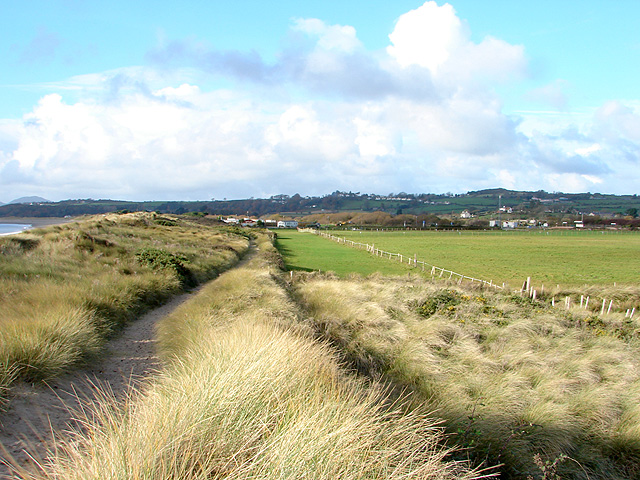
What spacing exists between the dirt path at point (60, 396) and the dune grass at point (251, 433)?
32 cm

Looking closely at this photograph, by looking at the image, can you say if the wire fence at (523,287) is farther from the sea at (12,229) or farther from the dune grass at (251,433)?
the sea at (12,229)

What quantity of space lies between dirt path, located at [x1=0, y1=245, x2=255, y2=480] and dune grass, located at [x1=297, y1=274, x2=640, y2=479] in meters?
4.05

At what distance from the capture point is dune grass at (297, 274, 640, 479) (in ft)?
21.8

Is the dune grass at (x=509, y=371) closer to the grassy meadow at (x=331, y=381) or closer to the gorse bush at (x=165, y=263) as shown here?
the grassy meadow at (x=331, y=381)

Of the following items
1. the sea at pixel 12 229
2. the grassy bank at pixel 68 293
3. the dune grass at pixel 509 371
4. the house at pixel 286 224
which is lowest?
the house at pixel 286 224

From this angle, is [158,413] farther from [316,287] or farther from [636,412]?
[316,287]

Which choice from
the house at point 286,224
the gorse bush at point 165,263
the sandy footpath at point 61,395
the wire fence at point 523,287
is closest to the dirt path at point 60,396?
the sandy footpath at point 61,395

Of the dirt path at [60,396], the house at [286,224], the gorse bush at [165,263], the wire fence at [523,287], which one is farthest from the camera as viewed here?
the house at [286,224]

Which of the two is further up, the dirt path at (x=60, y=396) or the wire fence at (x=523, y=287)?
the dirt path at (x=60, y=396)

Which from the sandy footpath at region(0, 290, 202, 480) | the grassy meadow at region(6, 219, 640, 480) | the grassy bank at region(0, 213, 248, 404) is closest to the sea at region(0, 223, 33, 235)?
the grassy bank at region(0, 213, 248, 404)

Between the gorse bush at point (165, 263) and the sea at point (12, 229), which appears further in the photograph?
the sea at point (12, 229)

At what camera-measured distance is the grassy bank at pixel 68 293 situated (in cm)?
566

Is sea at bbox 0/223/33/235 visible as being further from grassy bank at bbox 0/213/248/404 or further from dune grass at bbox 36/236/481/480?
dune grass at bbox 36/236/481/480

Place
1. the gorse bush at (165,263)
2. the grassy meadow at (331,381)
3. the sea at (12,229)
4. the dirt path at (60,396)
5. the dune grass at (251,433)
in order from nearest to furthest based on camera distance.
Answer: the dune grass at (251,433), the grassy meadow at (331,381), the dirt path at (60,396), the gorse bush at (165,263), the sea at (12,229)
